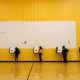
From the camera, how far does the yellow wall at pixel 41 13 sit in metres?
15.5

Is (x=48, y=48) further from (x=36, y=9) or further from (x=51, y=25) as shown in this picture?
(x=36, y=9)

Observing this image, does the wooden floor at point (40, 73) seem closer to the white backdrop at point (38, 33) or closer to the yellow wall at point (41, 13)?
the yellow wall at point (41, 13)

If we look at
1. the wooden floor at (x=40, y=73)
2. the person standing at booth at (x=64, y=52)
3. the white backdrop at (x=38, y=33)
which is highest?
the white backdrop at (x=38, y=33)

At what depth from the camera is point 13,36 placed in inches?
609

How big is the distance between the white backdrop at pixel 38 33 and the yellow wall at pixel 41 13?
0.31 m

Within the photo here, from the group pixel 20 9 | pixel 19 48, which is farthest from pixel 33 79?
pixel 20 9

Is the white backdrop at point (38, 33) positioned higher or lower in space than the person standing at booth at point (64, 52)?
higher

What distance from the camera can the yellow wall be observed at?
15.5 meters

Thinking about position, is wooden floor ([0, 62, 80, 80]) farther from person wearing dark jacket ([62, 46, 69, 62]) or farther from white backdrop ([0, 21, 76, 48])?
white backdrop ([0, 21, 76, 48])

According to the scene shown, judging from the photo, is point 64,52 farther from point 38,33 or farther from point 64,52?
point 38,33

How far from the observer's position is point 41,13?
51.2 feet

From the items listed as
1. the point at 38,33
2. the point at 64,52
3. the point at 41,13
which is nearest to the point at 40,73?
the point at 64,52

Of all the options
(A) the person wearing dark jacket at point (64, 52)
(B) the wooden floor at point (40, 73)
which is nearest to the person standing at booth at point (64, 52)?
(A) the person wearing dark jacket at point (64, 52)

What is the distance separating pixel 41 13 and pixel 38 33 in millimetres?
1527
